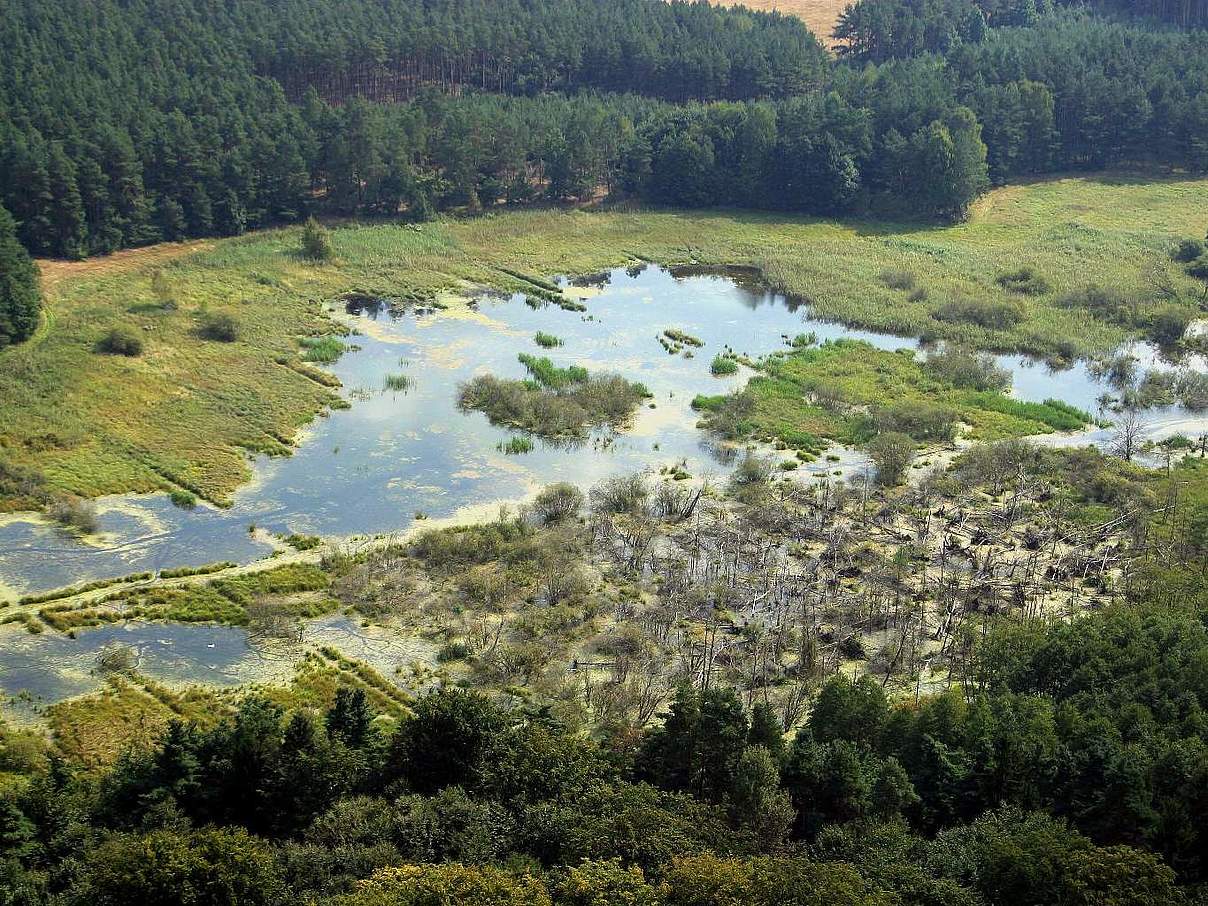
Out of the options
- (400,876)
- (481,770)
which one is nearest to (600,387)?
(481,770)

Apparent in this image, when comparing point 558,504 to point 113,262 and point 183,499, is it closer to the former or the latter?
point 183,499

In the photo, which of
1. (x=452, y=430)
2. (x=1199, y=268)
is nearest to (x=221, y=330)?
(x=452, y=430)

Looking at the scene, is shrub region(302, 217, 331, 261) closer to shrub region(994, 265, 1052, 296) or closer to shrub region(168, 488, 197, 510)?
shrub region(168, 488, 197, 510)

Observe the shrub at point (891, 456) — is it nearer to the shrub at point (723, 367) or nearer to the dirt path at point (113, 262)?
the shrub at point (723, 367)

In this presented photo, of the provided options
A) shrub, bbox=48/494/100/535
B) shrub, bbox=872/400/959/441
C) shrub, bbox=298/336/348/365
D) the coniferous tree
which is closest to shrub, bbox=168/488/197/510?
shrub, bbox=48/494/100/535

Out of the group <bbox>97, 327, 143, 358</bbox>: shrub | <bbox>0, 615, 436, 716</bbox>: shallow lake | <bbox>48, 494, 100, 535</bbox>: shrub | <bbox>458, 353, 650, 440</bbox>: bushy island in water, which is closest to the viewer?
<bbox>0, 615, 436, 716</bbox>: shallow lake

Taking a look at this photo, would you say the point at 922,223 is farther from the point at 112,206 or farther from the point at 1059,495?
the point at 112,206
